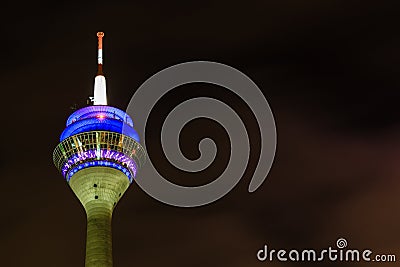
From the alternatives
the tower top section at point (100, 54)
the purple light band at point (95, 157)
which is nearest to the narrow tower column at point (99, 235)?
the purple light band at point (95, 157)

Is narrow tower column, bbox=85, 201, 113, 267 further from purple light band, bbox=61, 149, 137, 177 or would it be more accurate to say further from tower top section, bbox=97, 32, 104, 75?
tower top section, bbox=97, 32, 104, 75

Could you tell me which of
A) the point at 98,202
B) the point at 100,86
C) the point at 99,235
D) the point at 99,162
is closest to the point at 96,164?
the point at 99,162

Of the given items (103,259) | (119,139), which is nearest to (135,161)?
(119,139)

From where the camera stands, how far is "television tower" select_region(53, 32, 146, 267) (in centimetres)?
16962

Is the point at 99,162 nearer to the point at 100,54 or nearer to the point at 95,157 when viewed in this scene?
the point at 95,157

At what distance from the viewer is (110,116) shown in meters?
177

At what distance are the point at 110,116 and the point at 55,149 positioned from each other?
10506mm

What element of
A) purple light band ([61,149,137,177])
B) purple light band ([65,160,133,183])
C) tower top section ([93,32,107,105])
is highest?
tower top section ([93,32,107,105])

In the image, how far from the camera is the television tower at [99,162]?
16962cm

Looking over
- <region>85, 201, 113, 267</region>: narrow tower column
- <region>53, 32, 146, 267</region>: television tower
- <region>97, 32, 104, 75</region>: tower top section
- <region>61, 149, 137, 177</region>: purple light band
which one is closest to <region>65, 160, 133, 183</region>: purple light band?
<region>53, 32, 146, 267</region>: television tower

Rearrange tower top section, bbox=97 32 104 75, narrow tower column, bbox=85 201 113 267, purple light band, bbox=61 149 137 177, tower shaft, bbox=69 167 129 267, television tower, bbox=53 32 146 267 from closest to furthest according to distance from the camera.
A: narrow tower column, bbox=85 201 113 267 < tower shaft, bbox=69 167 129 267 < television tower, bbox=53 32 146 267 < purple light band, bbox=61 149 137 177 < tower top section, bbox=97 32 104 75

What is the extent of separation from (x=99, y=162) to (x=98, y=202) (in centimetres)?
685

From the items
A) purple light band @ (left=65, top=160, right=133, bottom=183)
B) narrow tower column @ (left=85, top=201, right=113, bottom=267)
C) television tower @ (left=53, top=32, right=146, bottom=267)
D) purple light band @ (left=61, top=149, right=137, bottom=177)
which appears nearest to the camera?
narrow tower column @ (left=85, top=201, right=113, bottom=267)

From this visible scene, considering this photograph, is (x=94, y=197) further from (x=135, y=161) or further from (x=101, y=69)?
(x=101, y=69)
